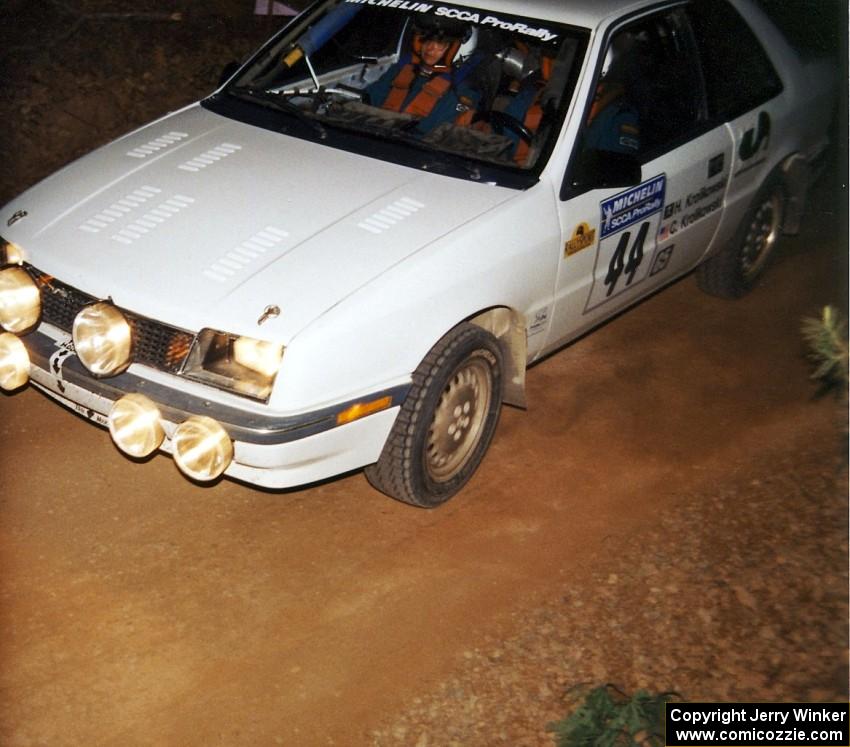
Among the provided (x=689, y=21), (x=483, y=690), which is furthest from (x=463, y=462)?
(x=689, y=21)

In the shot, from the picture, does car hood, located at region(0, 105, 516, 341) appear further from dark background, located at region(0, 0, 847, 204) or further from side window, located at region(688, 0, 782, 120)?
dark background, located at region(0, 0, 847, 204)

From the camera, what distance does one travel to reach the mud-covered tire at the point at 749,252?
6020 millimetres

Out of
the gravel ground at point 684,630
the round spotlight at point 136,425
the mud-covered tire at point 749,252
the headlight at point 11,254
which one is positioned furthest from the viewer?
the mud-covered tire at point 749,252

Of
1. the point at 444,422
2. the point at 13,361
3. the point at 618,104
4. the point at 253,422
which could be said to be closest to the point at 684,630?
the point at 444,422

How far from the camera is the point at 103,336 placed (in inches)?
149

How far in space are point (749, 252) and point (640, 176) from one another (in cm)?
203

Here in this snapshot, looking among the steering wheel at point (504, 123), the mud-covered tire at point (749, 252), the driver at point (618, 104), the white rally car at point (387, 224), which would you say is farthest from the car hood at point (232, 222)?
the mud-covered tire at point (749, 252)

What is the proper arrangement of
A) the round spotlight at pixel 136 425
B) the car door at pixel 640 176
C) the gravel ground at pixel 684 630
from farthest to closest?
the car door at pixel 640 176
the round spotlight at pixel 136 425
the gravel ground at pixel 684 630

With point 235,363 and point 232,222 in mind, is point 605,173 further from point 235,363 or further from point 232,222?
point 235,363

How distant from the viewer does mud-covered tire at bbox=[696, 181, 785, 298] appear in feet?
19.7

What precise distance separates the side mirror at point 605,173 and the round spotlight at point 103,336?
6.22 feet

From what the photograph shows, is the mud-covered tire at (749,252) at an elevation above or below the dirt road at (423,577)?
above

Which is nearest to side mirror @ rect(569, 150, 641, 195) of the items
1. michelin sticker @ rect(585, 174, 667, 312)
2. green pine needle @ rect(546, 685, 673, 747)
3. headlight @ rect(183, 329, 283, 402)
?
michelin sticker @ rect(585, 174, 667, 312)

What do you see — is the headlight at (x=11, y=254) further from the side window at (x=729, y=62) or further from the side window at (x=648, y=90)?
the side window at (x=729, y=62)
